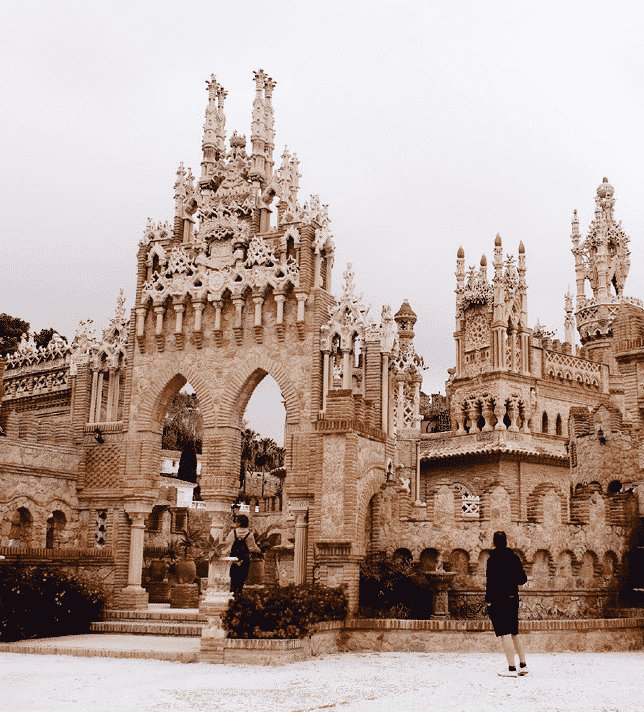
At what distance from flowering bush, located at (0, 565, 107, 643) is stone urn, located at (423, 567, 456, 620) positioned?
6.73m

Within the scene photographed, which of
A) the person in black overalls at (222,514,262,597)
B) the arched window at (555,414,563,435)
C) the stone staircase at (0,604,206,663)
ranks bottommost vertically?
the stone staircase at (0,604,206,663)

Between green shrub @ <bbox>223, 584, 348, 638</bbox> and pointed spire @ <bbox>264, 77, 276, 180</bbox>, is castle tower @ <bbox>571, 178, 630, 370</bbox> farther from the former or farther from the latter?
green shrub @ <bbox>223, 584, 348, 638</bbox>

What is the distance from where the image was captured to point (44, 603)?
17.4 meters

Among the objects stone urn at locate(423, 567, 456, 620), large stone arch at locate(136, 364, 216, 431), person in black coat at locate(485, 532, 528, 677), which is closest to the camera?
person in black coat at locate(485, 532, 528, 677)

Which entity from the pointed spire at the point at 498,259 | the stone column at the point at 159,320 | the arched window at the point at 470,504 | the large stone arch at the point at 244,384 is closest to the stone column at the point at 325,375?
the large stone arch at the point at 244,384

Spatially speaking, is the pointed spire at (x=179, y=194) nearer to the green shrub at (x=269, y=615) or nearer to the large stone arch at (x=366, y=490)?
the large stone arch at (x=366, y=490)

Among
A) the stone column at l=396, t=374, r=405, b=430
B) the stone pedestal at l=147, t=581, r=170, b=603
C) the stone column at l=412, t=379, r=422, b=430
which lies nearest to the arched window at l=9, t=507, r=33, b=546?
the stone pedestal at l=147, t=581, r=170, b=603

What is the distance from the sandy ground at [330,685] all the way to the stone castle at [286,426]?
3251mm

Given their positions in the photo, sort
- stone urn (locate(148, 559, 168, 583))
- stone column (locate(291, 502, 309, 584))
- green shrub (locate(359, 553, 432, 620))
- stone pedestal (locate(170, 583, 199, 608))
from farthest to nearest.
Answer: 1. stone urn (locate(148, 559, 168, 583))
2. stone pedestal (locate(170, 583, 199, 608))
3. stone column (locate(291, 502, 309, 584))
4. green shrub (locate(359, 553, 432, 620))

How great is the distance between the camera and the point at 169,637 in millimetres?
18281

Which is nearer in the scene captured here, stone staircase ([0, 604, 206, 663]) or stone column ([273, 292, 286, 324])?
stone staircase ([0, 604, 206, 663])

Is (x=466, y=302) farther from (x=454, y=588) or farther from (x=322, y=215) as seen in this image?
(x=454, y=588)

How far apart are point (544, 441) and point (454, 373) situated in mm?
6823

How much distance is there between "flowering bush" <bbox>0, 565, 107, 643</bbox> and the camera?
16.7 metres
